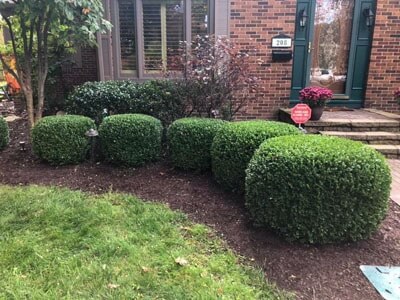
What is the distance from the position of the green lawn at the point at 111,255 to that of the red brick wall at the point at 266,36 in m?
4.14

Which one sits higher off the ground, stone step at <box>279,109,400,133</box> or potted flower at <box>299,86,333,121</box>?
potted flower at <box>299,86,333,121</box>

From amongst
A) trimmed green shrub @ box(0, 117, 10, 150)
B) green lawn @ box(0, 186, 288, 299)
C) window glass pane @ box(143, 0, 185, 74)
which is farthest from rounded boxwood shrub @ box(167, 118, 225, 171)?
window glass pane @ box(143, 0, 185, 74)

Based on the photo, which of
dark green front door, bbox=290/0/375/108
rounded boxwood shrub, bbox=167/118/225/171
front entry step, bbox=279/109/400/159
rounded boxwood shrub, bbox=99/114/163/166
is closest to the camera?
rounded boxwood shrub, bbox=167/118/225/171

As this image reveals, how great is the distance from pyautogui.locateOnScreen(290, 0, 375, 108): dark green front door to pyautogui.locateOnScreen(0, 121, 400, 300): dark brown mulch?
3.84m

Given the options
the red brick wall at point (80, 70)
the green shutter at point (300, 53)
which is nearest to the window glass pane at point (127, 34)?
the red brick wall at point (80, 70)

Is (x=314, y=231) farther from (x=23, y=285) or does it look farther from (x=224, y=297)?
(x=23, y=285)

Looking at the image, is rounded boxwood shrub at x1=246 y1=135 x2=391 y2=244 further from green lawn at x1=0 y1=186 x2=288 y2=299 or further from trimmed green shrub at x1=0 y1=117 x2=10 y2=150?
trimmed green shrub at x1=0 y1=117 x2=10 y2=150

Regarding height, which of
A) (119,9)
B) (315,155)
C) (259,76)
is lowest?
(315,155)

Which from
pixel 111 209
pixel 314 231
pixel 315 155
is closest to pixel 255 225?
pixel 314 231

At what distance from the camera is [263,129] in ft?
11.6

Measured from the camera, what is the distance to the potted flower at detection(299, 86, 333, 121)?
548 cm

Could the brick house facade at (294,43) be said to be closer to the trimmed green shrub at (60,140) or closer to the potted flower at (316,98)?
the potted flower at (316,98)

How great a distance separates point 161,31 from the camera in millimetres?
6730

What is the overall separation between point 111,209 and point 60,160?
1591 millimetres
